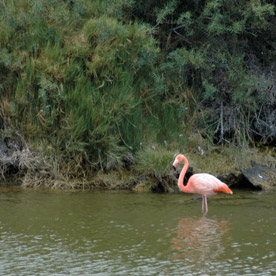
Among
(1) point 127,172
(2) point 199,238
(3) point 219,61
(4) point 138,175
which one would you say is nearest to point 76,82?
(1) point 127,172

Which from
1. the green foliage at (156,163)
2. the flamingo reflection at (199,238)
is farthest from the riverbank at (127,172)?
the flamingo reflection at (199,238)

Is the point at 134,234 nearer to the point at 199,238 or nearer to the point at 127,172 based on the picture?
the point at 199,238

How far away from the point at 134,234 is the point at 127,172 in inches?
139

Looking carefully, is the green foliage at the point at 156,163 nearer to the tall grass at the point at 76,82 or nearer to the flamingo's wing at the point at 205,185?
the tall grass at the point at 76,82

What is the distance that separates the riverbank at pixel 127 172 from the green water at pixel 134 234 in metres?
0.34

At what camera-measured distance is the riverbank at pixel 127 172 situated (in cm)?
1144

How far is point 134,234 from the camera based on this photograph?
330 inches

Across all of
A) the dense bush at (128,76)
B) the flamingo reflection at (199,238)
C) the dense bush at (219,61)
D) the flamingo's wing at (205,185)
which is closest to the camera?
the flamingo reflection at (199,238)

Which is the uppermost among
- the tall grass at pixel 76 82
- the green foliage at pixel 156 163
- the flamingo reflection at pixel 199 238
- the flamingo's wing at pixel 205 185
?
the tall grass at pixel 76 82

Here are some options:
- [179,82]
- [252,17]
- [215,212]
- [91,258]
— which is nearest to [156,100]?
[179,82]

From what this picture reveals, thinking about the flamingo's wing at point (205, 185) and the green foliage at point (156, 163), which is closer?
the flamingo's wing at point (205, 185)

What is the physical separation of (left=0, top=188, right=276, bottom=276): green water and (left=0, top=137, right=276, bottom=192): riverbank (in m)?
→ 0.34

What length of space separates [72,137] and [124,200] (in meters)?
1.52

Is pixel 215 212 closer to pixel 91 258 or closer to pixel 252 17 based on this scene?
pixel 91 258
